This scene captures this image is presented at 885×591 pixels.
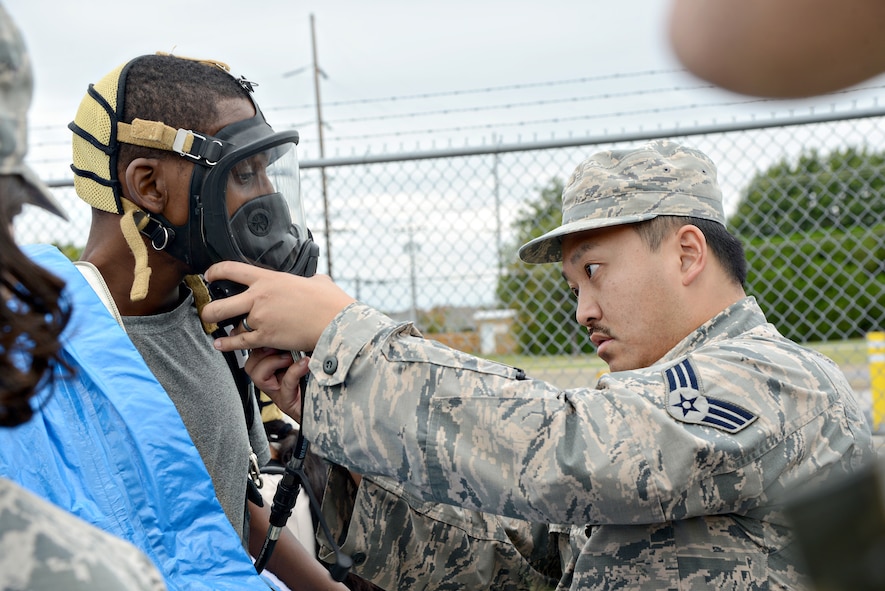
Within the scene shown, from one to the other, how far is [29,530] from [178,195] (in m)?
1.24

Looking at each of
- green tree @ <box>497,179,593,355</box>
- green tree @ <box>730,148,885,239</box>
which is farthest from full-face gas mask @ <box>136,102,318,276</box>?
green tree @ <box>730,148,885,239</box>

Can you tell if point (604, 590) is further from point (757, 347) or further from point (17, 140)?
point (17, 140)

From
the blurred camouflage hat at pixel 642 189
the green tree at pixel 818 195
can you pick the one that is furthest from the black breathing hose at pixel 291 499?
the green tree at pixel 818 195

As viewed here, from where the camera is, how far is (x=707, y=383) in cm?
170

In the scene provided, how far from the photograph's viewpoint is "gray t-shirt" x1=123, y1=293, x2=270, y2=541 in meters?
2.11

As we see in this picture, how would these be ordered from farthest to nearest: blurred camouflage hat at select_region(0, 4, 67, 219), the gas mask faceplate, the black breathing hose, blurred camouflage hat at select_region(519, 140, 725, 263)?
blurred camouflage hat at select_region(519, 140, 725, 263) → the black breathing hose → the gas mask faceplate → blurred camouflage hat at select_region(0, 4, 67, 219)

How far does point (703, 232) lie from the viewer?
7.02 ft

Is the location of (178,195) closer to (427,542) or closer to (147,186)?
(147,186)

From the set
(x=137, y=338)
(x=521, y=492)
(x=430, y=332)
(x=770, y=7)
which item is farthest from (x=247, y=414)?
(x=430, y=332)

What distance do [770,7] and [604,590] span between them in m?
1.44

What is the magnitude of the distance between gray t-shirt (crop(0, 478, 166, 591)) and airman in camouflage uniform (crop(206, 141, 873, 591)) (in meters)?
0.76

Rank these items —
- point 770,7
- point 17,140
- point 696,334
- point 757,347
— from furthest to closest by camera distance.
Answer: point 696,334, point 757,347, point 17,140, point 770,7

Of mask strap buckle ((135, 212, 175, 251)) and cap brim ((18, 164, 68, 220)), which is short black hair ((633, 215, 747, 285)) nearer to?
mask strap buckle ((135, 212, 175, 251))

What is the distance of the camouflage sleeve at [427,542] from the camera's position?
A: 2152 millimetres
